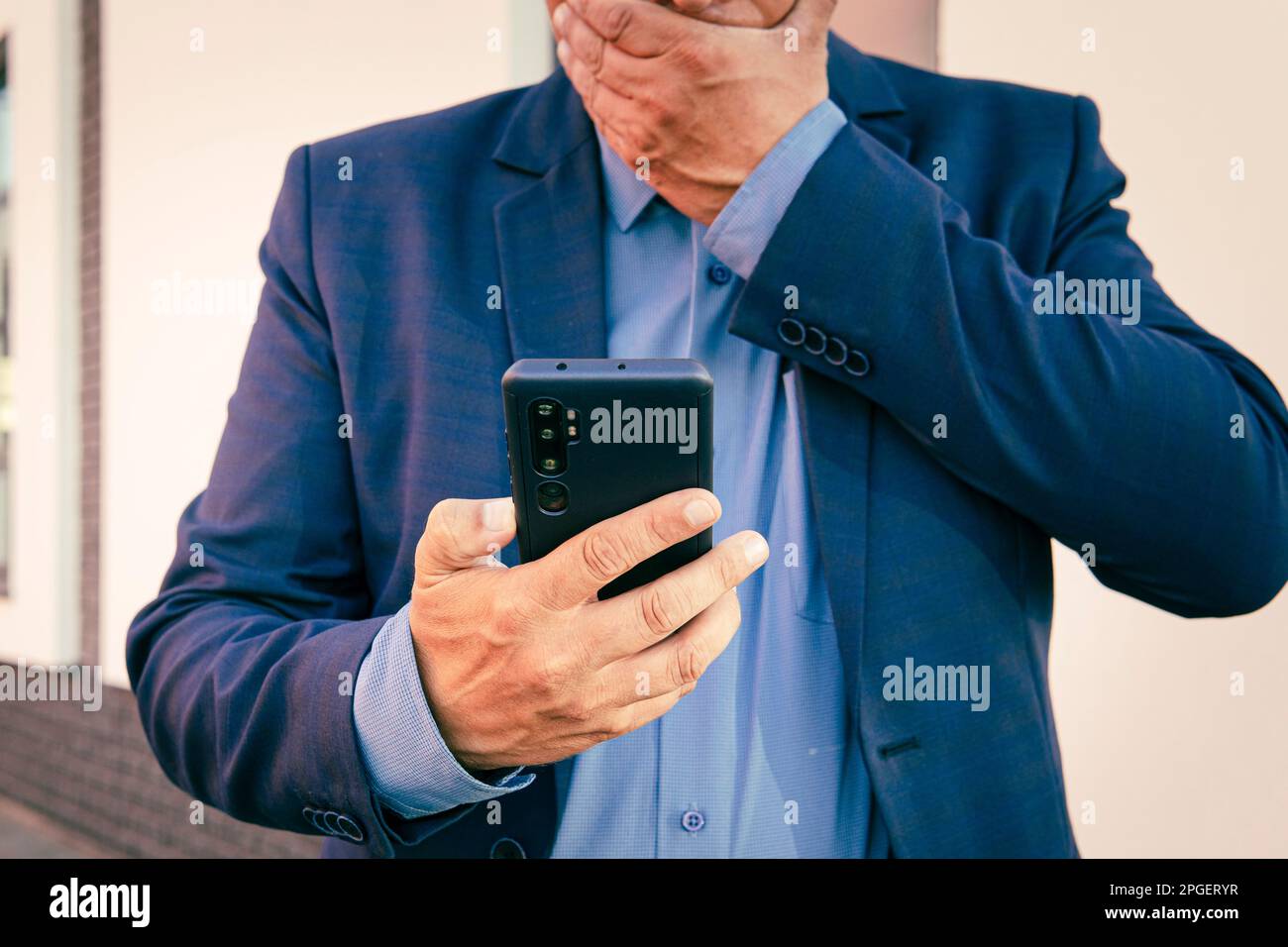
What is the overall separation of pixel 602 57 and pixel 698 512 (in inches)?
22.1

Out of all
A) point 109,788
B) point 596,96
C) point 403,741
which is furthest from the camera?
point 109,788

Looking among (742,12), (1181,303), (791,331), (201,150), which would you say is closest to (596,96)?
(742,12)

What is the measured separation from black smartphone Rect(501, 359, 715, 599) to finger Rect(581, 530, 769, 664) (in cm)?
8

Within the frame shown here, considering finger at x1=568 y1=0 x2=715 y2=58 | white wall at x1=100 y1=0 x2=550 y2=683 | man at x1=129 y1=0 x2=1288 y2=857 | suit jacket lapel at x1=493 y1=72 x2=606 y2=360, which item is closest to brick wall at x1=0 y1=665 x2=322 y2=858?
white wall at x1=100 y1=0 x2=550 y2=683

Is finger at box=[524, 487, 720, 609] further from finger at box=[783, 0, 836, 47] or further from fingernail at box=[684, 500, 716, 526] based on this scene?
finger at box=[783, 0, 836, 47]

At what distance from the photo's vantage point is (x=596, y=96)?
1.00 m

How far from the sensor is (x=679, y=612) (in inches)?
29.2

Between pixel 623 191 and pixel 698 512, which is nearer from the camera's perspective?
pixel 698 512

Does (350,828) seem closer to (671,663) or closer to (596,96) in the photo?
(671,663)

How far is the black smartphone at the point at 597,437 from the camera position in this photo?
0.76 metres

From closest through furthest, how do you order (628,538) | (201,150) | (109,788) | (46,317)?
(628,538) < (201,150) < (109,788) < (46,317)

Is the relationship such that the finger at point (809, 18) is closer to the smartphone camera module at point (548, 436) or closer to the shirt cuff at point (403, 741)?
the smartphone camera module at point (548, 436)

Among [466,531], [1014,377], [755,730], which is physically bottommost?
[755,730]

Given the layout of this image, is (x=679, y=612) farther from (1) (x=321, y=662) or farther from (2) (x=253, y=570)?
(2) (x=253, y=570)
